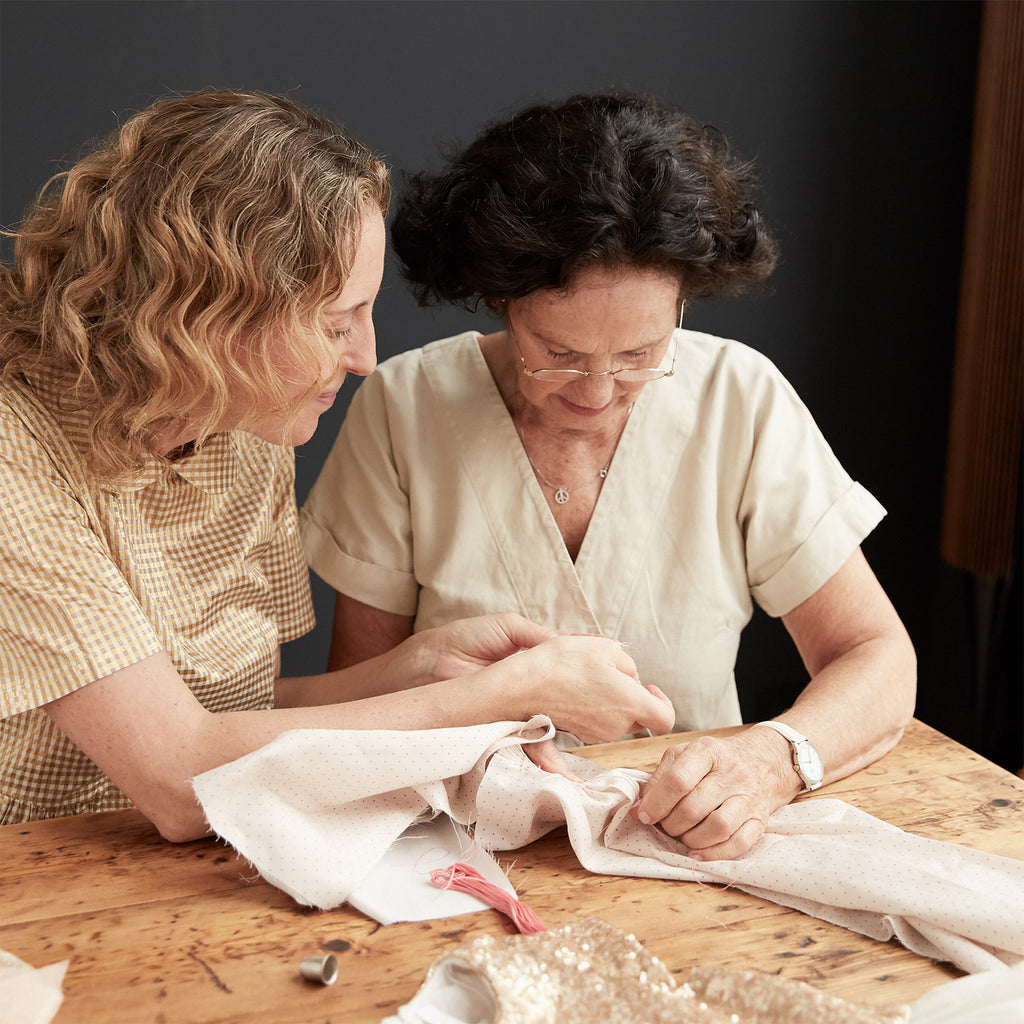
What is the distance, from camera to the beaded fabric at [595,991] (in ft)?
3.29

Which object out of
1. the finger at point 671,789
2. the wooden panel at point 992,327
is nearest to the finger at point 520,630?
the finger at point 671,789

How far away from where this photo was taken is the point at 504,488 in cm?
196

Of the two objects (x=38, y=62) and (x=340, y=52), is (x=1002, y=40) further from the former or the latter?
(x=38, y=62)

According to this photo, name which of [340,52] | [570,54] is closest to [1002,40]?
[570,54]

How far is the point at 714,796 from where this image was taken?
1339 millimetres

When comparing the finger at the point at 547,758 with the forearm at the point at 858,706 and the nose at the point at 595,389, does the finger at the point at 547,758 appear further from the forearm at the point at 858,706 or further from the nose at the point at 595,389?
the nose at the point at 595,389

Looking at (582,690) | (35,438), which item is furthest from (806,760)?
(35,438)

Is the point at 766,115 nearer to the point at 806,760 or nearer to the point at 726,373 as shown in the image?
the point at 726,373

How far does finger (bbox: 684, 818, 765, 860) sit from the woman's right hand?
0.24 m

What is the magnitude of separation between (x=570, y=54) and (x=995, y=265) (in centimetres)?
119

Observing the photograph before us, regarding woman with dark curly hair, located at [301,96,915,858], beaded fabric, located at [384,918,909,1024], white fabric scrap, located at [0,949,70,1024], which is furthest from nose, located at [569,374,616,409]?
white fabric scrap, located at [0,949,70,1024]

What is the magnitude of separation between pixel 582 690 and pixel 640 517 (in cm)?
52

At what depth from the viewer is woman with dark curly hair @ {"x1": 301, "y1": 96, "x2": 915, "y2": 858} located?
66.7 inches

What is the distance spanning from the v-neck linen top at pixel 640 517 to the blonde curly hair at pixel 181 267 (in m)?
0.52
